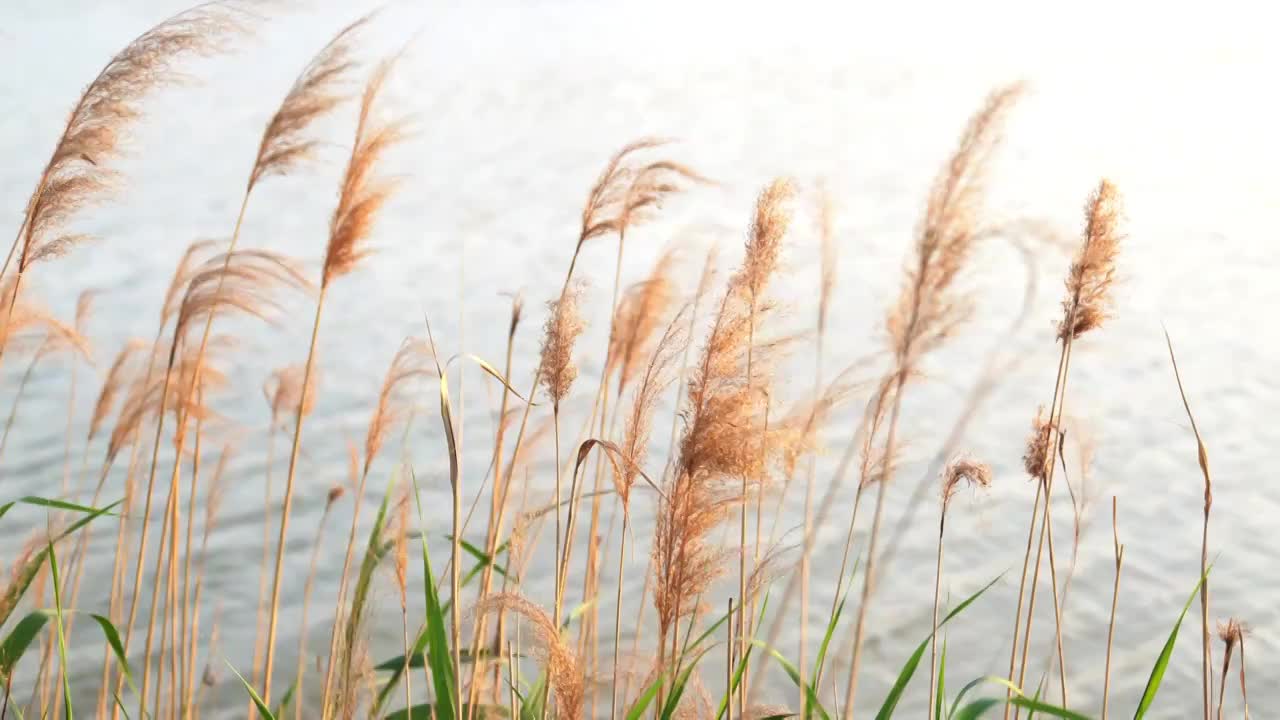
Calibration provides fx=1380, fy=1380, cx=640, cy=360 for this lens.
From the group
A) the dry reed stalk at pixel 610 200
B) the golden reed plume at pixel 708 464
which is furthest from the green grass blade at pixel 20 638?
the golden reed plume at pixel 708 464

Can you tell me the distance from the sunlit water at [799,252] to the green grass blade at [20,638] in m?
0.72

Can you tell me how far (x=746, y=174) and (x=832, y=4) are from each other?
→ 9.17 metres

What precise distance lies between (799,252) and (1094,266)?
672cm

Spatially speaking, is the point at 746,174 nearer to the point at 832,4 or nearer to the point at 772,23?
the point at 772,23

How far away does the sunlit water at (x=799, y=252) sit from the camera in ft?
17.5

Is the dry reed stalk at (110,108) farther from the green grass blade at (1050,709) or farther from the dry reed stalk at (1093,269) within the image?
the green grass blade at (1050,709)

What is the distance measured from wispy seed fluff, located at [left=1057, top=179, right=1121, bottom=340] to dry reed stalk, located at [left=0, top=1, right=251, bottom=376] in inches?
59.7

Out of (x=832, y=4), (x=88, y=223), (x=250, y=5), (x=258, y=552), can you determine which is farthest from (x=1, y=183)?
(x=832, y=4)

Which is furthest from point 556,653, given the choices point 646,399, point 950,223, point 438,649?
point 950,223

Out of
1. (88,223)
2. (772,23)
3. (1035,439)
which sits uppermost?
(772,23)

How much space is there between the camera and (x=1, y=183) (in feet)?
31.5

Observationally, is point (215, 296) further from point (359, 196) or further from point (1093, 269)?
point (1093, 269)

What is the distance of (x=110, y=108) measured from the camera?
Answer: 2418 mm

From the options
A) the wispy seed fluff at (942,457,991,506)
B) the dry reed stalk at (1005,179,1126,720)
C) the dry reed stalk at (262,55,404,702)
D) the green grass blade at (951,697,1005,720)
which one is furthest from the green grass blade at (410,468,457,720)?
the dry reed stalk at (1005,179,1126,720)
